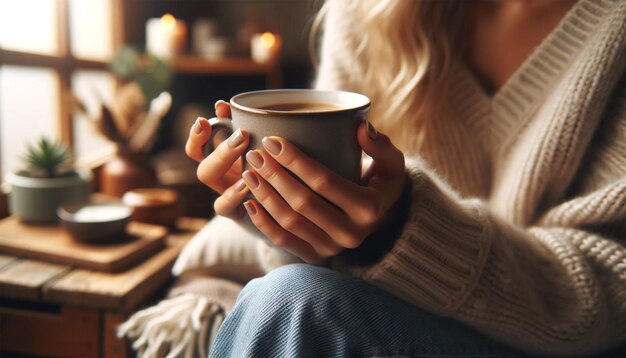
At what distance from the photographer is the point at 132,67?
1.30m

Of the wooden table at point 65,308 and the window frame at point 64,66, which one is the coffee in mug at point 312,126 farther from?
the window frame at point 64,66

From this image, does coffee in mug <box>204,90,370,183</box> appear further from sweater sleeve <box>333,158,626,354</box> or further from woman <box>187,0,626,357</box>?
sweater sleeve <box>333,158,626,354</box>

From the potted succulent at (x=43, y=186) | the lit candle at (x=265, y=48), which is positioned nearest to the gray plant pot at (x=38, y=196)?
the potted succulent at (x=43, y=186)

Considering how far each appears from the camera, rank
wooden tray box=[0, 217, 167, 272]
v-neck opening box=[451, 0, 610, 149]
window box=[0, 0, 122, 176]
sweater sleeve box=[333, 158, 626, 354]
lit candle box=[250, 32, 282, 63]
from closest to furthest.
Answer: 1. sweater sleeve box=[333, 158, 626, 354]
2. v-neck opening box=[451, 0, 610, 149]
3. wooden tray box=[0, 217, 167, 272]
4. window box=[0, 0, 122, 176]
5. lit candle box=[250, 32, 282, 63]

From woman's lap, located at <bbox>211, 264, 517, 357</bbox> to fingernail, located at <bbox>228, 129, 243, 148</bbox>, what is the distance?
0.16 meters

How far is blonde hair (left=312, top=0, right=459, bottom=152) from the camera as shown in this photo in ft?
2.63

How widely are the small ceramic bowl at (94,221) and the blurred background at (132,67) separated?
0.71 ft

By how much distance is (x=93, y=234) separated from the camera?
0.89m

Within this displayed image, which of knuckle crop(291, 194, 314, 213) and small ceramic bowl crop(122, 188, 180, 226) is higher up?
knuckle crop(291, 194, 314, 213)

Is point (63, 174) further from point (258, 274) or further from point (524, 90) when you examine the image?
point (524, 90)

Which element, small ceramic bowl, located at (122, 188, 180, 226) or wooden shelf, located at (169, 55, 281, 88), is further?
wooden shelf, located at (169, 55, 281, 88)

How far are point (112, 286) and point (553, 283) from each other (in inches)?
24.6

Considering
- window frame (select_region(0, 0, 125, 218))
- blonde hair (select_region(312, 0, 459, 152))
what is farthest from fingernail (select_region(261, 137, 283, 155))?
window frame (select_region(0, 0, 125, 218))

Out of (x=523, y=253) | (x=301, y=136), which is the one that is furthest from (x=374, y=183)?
(x=523, y=253)
